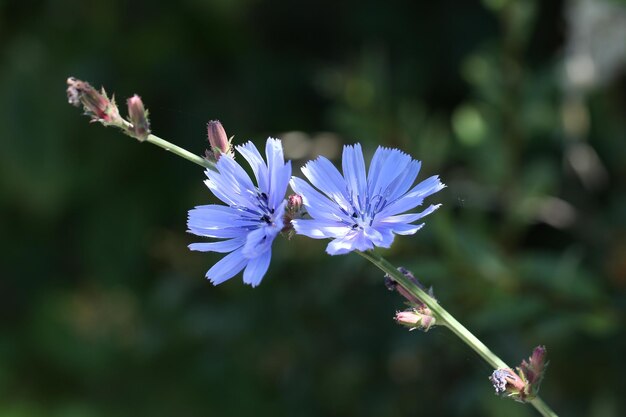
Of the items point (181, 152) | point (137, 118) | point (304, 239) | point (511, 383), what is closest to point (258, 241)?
point (181, 152)

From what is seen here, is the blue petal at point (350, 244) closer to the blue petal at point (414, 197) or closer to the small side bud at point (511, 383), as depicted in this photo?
the blue petal at point (414, 197)

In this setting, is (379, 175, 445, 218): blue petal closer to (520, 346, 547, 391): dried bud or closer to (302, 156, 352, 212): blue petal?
(302, 156, 352, 212): blue petal

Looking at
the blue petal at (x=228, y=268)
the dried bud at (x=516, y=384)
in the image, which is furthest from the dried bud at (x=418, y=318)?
the blue petal at (x=228, y=268)

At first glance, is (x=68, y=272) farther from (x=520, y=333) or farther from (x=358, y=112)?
(x=520, y=333)

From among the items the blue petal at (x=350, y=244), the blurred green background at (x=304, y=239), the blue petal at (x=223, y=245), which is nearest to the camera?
the blue petal at (x=350, y=244)

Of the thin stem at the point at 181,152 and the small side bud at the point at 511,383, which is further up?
the thin stem at the point at 181,152

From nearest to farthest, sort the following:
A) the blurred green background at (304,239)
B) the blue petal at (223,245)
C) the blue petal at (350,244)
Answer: the blue petal at (350,244), the blue petal at (223,245), the blurred green background at (304,239)

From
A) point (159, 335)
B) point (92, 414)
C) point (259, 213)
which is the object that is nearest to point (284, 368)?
point (159, 335)
